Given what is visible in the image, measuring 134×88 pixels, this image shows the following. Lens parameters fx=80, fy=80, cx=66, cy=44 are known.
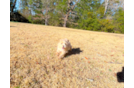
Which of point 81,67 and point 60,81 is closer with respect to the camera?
point 60,81

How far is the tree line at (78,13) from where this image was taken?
15.7m

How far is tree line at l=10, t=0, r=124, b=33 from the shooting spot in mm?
15727

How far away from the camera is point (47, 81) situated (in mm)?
2469

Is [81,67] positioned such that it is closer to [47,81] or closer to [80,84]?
[80,84]

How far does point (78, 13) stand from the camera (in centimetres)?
1727

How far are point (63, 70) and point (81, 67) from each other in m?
0.81

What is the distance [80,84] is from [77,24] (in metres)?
15.6

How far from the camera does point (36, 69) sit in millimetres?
2752

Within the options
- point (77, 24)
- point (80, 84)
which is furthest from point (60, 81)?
point (77, 24)
